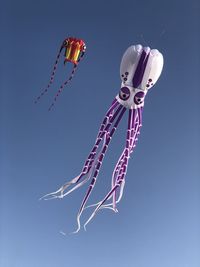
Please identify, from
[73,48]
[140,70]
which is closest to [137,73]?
[140,70]

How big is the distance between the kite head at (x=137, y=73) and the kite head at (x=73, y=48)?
991 millimetres

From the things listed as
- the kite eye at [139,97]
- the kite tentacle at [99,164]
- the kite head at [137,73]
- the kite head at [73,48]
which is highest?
the kite head at [73,48]

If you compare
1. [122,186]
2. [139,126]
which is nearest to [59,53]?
[139,126]

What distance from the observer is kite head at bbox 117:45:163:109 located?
5633 millimetres

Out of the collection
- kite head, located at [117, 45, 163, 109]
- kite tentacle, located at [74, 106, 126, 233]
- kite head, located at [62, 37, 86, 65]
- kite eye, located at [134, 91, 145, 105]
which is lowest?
kite tentacle, located at [74, 106, 126, 233]

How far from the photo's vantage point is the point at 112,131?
227 inches

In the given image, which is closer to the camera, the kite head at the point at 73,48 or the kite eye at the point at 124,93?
the kite eye at the point at 124,93

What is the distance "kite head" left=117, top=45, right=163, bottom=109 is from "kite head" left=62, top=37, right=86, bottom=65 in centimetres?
99

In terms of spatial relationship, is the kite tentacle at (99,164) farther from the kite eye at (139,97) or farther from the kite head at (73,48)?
the kite head at (73,48)

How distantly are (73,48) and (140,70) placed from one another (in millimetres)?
1256

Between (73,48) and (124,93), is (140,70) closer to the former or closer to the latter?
(124,93)

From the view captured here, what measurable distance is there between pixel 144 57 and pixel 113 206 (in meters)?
1.96

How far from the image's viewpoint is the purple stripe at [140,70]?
5.64 m

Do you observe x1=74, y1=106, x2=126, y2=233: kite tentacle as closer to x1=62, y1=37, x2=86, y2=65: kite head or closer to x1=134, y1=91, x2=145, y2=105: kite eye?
x1=134, y1=91, x2=145, y2=105: kite eye
